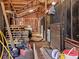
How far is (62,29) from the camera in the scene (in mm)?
4699

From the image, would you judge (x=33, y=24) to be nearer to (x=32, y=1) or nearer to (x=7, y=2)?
(x=32, y=1)

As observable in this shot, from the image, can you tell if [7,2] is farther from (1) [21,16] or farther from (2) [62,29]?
(2) [62,29]

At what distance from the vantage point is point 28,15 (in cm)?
1734

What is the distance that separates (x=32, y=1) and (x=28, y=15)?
127 inches

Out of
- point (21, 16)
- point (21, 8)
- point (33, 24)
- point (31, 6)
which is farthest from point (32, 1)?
point (33, 24)

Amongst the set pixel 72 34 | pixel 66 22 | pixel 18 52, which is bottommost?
pixel 18 52

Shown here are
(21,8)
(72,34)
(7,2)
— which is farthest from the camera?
(21,8)

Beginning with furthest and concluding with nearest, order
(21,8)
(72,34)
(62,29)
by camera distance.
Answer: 1. (21,8)
2. (62,29)
3. (72,34)

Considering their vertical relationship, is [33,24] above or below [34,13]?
below

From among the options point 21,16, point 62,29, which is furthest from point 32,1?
point 62,29

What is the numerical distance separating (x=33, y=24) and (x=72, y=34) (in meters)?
14.2

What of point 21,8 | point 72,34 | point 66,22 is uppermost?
point 21,8

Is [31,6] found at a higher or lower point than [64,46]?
higher

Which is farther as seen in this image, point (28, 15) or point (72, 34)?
point (28, 15)
